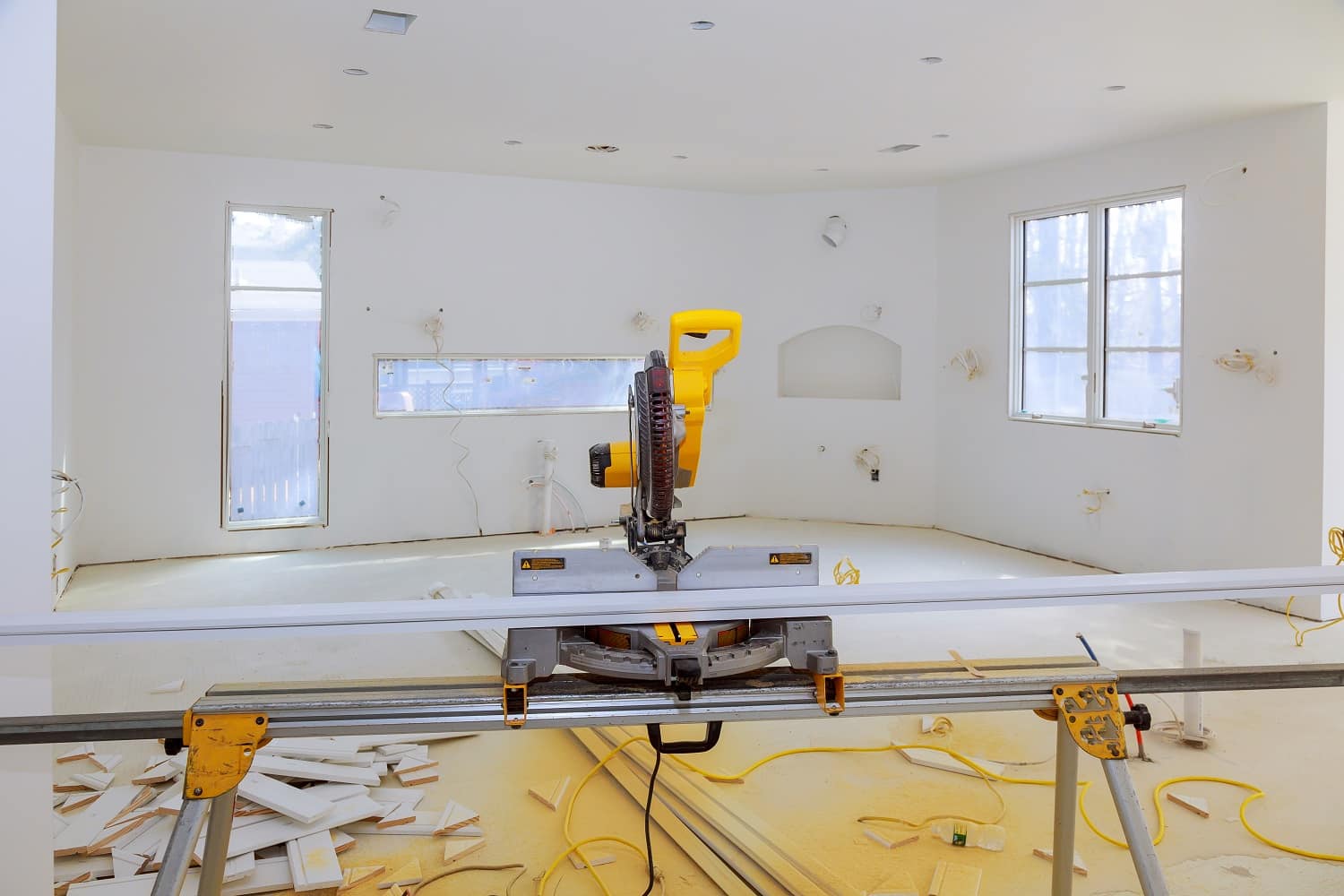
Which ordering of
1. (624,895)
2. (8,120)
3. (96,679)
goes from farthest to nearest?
(96,679) < (624,895) < (8,120)

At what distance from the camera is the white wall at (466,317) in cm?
644

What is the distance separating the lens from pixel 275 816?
107 inches

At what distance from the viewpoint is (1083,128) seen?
5719 millimetres

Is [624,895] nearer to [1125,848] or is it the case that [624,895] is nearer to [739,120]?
[1125,848]

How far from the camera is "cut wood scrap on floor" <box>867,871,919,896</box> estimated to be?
2400mm

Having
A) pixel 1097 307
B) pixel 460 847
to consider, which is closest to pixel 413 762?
pixel 460 847

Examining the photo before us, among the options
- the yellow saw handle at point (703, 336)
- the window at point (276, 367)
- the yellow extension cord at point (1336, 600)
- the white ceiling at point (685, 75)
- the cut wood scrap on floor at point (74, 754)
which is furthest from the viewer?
the window at point (276, 367)

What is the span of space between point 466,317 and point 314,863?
5251mm

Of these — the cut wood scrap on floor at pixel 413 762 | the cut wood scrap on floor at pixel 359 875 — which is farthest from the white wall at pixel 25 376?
the cut wood scrap on floor at pixel 413 762

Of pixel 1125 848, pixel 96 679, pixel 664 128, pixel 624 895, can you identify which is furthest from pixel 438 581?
pixel 1125 848

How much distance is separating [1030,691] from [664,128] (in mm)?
4743

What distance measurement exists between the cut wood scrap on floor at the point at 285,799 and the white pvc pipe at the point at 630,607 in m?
1.27

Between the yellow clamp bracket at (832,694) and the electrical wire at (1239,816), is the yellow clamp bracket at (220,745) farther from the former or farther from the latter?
the electrical wire at (1239,816)

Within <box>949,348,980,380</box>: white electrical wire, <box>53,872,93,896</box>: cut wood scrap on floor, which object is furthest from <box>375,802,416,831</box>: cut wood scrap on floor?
<box>949,348,980,380</box>: white electrical wire
